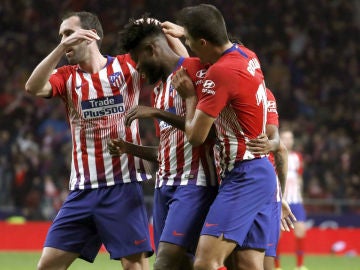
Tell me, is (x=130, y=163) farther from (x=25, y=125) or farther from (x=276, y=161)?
(x=25, y=125)

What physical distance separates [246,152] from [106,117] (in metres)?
1.29

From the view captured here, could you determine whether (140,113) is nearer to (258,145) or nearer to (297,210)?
(258,145)

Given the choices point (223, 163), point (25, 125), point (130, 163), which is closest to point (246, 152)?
point (223, 163)

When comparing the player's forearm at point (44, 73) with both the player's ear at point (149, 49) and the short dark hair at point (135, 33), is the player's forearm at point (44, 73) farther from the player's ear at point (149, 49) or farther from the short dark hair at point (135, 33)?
the player's ear at point (149, 49)

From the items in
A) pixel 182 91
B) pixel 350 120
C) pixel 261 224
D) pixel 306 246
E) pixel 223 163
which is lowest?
pixel 306 246

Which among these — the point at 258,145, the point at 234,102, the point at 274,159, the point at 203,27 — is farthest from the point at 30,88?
the point at 274,159

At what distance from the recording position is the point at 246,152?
220 inches

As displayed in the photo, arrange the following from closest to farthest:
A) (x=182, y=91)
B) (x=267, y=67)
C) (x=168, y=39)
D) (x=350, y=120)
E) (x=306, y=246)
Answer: (x=182, y=91), (x=168, y=39), (x=306, y=246), (x=350, y=120), (x=267, y=67)

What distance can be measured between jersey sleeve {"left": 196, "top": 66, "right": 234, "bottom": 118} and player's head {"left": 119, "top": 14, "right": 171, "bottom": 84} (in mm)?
656

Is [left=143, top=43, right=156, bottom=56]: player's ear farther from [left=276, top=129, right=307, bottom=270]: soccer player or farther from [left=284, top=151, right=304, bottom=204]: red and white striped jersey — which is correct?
[left=284, top=151, right=304, bottom=204]: red and white striped jersey

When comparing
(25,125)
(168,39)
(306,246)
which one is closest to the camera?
(168,39)

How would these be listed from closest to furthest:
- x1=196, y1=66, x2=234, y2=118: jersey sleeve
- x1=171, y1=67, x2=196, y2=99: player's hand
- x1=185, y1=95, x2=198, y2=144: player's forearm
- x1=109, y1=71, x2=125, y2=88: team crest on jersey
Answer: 1. x1=196, y1=66, x2=234, y2=118: jersey sleeve
2. x1=185, y1=95, x2=198, y2=144: player's forearm
3. x1=171, y1=67, x2=196, y2=99: player's hand
4. x1=109, y1=71, x2=125, y2=88: team crest on jersey

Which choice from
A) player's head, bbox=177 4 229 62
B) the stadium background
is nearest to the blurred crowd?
the stadium background

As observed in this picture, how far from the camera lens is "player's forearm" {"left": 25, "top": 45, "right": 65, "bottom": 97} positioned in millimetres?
6000
